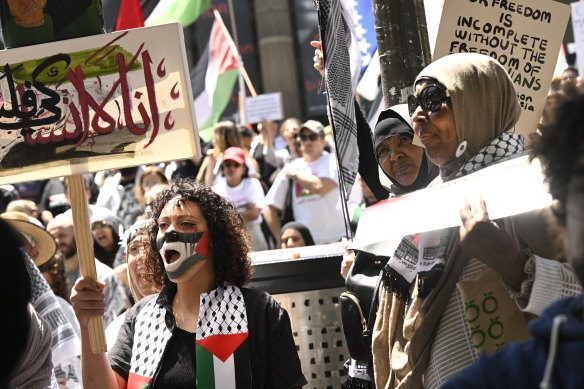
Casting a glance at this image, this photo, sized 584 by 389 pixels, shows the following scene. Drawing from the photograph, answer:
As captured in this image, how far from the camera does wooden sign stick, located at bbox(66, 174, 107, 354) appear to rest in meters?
3.90

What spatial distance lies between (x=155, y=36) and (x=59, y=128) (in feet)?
1.87

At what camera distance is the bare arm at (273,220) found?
9.70m

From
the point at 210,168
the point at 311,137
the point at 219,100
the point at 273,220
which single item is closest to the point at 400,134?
the point at 311,137

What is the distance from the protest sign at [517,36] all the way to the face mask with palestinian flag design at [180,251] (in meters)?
1.37

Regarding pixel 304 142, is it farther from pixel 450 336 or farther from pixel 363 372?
pixel 450 336

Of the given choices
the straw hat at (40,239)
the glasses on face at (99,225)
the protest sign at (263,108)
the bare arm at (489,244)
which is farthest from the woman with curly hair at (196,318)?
the protest sign at (263,108)

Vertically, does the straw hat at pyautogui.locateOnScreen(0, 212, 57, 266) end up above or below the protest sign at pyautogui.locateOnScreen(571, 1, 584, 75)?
below

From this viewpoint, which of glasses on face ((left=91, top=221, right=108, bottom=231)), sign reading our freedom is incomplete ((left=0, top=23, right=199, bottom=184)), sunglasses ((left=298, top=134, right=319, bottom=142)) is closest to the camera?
sign reading our freedom is incomplete ((left=0, top=23, right=199, bottom=184))

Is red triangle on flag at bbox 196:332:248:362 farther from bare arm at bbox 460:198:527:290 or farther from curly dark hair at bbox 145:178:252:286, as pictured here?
bare arm at bbox 460:198:527:290

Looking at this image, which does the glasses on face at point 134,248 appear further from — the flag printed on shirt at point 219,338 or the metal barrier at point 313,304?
the flag printed on shirt at point 219,338

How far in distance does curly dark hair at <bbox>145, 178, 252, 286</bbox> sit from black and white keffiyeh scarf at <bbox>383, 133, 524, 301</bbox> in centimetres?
102

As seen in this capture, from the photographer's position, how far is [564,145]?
197 cm

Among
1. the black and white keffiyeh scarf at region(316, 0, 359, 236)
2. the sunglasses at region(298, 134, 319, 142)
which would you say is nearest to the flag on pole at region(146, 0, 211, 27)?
the sunglasses at region(298, 134, 319, 142)

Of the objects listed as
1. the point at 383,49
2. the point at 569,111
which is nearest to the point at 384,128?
the point at 383,49
